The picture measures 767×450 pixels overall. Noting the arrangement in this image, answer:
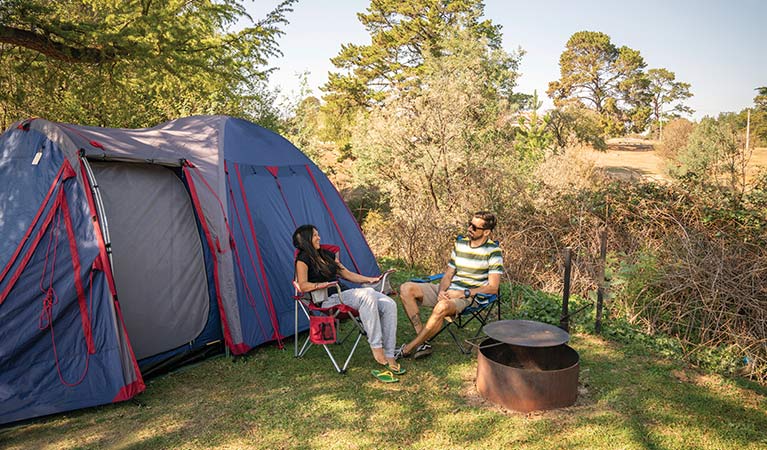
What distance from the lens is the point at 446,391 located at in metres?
3.73

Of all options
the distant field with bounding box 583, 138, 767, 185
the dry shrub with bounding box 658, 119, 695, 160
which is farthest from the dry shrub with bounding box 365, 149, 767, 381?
the dry shrub with bounding box 658, 119, 695, 160

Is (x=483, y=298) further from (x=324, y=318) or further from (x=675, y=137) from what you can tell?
(x=675, y=137)

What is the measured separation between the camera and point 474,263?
4.41 m

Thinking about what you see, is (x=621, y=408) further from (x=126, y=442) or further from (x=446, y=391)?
(x=126, y=442)

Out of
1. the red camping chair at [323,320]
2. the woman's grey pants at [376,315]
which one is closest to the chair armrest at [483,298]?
the woman's grey pants at [376,315]

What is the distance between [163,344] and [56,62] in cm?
437

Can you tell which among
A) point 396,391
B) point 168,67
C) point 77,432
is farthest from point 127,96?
point 396,391

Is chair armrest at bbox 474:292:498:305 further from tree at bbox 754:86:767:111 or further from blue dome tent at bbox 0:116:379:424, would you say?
tree at bbox 754:86:767:111

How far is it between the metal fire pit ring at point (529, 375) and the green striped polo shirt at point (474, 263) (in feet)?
2.09

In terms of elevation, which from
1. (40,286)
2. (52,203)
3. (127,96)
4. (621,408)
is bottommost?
(621,408)

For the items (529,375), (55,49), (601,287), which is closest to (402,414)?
(529,375)

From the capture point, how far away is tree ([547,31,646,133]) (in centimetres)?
4106

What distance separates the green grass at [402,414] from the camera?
3070mm

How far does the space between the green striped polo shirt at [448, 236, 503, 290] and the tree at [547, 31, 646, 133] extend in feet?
129
